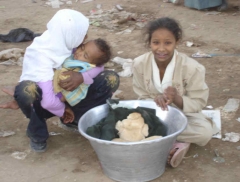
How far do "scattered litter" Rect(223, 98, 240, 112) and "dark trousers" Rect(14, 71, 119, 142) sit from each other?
1034 millimetres

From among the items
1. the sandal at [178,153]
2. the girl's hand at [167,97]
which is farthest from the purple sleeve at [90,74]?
the sandal at [178,153]

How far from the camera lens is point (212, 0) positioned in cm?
714

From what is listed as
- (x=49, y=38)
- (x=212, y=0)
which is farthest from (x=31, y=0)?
(x=49, y=38)

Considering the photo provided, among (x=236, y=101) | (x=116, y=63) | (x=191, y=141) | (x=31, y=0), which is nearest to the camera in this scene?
(x=191, y=141)

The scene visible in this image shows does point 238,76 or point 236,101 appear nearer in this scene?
point 236,101

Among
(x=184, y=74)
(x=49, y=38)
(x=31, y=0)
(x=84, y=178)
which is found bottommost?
(x=31, y=0)

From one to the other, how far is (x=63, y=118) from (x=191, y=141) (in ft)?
3.23

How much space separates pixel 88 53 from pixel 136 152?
0.91 m

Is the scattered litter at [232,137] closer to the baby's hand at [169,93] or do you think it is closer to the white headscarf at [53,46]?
the baby's hand at [169,93]

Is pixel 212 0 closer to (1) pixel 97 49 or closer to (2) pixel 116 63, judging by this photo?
(2) pixel 116 63

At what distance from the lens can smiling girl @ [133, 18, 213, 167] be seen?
2.81 meters

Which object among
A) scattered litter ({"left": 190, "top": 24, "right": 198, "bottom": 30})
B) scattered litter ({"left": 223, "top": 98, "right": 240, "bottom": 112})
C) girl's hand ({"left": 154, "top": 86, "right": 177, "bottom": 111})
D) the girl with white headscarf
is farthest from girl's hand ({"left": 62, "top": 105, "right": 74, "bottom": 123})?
scattered litter ({"left": 190, "top": 24, "right": 198, "bottom": 30})

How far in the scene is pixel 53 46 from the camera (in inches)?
113

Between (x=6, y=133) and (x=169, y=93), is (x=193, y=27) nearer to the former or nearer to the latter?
(x=6, y=133)
